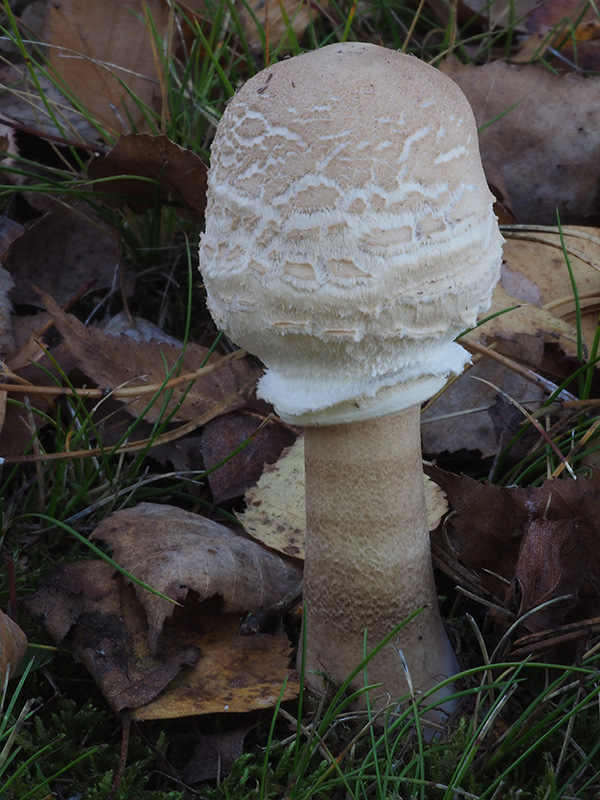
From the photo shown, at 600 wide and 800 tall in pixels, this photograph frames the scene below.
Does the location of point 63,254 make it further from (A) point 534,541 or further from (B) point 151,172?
(A) point 534,541

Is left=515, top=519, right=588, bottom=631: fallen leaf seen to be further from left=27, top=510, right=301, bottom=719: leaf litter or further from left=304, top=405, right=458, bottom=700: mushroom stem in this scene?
left=27, top=510, right=301, bottom=719: leaf litter

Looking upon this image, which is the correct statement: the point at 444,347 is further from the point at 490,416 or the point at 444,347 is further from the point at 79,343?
the point at 79,343

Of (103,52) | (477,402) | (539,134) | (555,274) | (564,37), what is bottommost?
(477,402)

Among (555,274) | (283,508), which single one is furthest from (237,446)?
(555,274)

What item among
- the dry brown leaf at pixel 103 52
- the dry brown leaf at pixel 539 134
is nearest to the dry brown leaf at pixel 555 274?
the dry brown leaf at pixel 539 134

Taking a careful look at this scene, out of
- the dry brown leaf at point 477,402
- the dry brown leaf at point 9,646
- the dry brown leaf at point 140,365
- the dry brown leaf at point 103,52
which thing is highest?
the dry brown leaf at point 103,52

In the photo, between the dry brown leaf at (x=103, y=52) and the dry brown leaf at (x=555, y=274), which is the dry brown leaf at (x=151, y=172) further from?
the dry brown leaf at (x=555, y=274)
